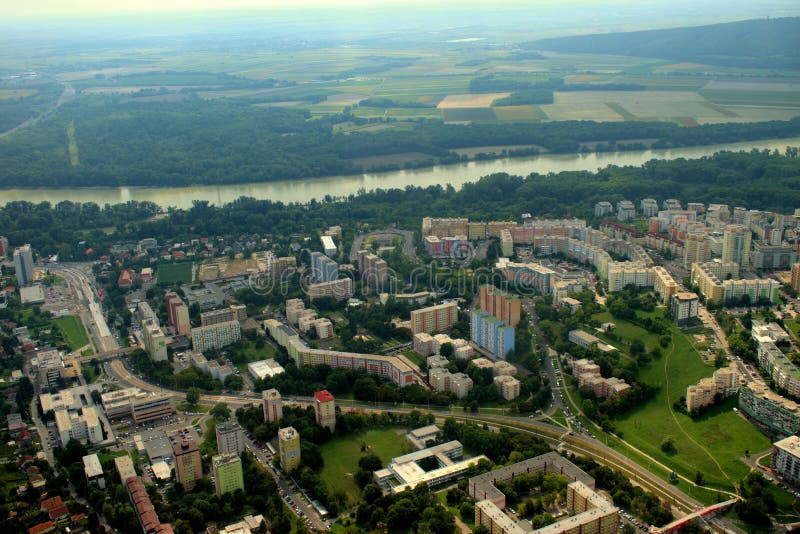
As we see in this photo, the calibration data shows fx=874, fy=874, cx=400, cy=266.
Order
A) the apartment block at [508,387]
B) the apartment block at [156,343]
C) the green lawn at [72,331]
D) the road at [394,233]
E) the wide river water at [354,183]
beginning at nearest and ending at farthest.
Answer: the apartment block at [508,387], the apartment block at [156,343], the green lawn at [72,331], the road at [394,233], the wide river water at [354,183]

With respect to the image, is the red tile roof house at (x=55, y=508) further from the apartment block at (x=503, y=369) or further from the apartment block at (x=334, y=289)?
the apartment block at (x=334, y=289)

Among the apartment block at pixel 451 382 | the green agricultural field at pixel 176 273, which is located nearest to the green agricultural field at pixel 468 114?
the green agricultural field at pixel 176 273

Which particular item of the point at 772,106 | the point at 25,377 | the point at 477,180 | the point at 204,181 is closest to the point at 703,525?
the point at 25,377

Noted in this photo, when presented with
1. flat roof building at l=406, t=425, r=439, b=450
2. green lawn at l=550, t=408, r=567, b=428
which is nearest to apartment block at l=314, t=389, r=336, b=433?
flat roof building at l=406, t=425, r=439, b=450

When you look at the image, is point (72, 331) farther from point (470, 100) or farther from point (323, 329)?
point (470, 100)

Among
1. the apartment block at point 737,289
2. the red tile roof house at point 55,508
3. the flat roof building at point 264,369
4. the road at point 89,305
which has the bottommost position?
the road at point 89,305

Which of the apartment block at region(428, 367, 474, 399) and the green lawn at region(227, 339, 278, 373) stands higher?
the apartment block at region(428, 367, 474, 399)

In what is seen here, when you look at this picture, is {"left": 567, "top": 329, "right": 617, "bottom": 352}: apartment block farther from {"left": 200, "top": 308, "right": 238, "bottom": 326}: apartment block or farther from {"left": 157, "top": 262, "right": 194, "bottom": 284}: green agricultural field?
{"left": 157, "top": 262, "right": 194, "bottom": 284}: green agricultural field
